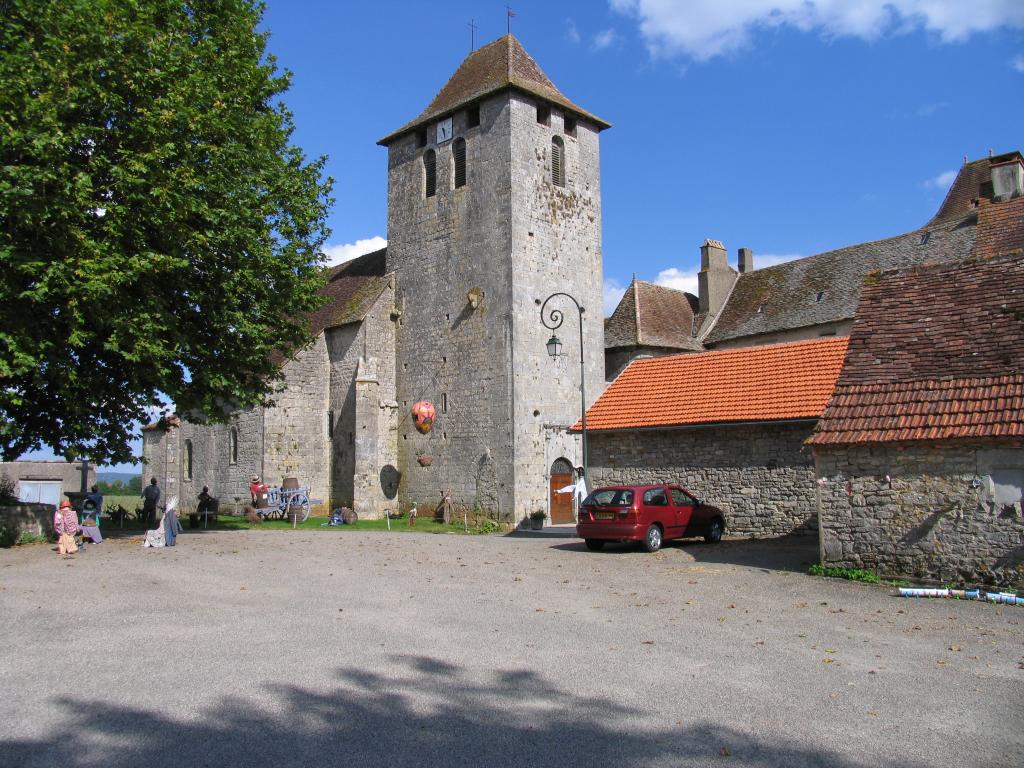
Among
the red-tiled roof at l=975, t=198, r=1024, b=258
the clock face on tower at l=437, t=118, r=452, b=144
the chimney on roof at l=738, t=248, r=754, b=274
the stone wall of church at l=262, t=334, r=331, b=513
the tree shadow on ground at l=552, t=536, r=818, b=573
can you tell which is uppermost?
the clock face on tower at l=437, t=118, r=452, b=144

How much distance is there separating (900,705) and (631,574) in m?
7.39

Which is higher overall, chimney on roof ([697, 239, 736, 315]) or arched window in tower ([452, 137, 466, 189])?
arched window in tower ([452, 137, 466, 189])

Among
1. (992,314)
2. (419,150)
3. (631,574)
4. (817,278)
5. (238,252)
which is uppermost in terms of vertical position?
(419,150)

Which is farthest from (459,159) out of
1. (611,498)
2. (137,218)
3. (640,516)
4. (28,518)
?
(28,518)

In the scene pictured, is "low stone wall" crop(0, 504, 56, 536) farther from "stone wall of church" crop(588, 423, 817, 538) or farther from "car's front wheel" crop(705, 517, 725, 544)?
"car's front wheel" crop(705, 517, 725, 544)

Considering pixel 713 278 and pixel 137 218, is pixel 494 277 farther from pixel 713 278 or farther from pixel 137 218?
pixel 137 218

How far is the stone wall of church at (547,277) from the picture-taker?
2792cm

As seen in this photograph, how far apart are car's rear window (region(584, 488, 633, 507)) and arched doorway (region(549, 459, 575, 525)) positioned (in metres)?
11.1

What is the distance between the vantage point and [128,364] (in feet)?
58.3

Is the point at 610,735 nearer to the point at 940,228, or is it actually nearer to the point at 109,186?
the point at 109,186

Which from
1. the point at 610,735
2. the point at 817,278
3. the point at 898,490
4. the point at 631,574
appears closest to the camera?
the point at 610,735

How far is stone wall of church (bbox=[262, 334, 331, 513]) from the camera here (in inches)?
1229

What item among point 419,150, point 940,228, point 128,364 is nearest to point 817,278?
point 940,228

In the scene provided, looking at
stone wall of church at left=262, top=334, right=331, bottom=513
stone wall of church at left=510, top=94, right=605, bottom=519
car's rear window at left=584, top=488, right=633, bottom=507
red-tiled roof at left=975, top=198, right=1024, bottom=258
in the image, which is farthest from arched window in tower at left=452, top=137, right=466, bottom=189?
red-tiled roof at left=975, top=198, right=1024, bottom=258
